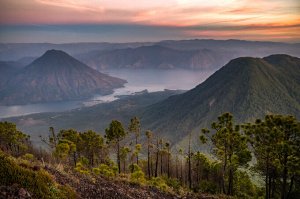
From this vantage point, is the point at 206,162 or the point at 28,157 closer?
the point at 28,157

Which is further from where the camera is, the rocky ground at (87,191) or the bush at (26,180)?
the bush at (26,180)

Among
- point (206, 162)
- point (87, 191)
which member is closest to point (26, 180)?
point (87, 191)

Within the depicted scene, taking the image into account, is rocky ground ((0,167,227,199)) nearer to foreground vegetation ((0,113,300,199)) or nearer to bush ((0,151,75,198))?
foreground vegetation ((0,113,300,199))

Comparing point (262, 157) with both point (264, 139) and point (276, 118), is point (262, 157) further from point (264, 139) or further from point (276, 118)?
point (276, 118)

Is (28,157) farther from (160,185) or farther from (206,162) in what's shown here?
(206,162)

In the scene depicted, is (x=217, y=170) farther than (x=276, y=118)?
Yes

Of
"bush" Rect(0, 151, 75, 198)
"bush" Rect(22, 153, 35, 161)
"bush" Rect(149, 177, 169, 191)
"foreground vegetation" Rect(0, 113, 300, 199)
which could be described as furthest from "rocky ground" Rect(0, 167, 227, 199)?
"bush" Rect(22, 153, 35, 161)

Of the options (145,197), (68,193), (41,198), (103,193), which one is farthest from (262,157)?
(41,198)

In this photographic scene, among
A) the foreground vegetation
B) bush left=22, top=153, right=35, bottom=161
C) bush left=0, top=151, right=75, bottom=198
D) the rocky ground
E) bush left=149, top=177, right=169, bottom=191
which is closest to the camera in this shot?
the rocky ground

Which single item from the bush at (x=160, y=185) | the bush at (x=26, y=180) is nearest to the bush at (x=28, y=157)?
the bush at (x=26, y=180)

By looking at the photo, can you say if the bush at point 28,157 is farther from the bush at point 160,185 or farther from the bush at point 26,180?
the bush at point 160,185

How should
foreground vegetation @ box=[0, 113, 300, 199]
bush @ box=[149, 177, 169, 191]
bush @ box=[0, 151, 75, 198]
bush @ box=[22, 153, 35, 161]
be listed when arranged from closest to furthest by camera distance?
1. bush @ box=[0, 151, 75, 198]
2. foreground vegetation @ box=[0, 113, 300, 199]
3. bush @ box=[22, 153, 35, 161]
4. bush @ box=[149, 177, 169, 191]
